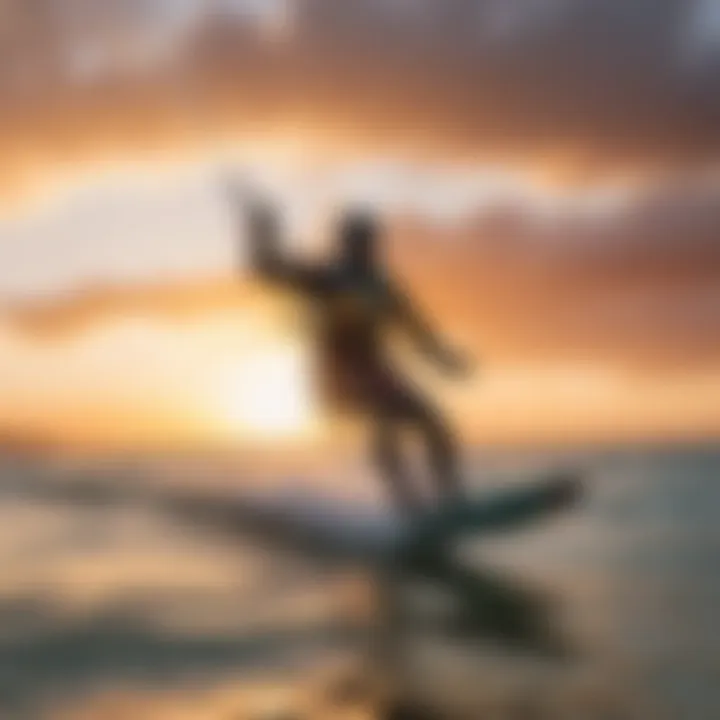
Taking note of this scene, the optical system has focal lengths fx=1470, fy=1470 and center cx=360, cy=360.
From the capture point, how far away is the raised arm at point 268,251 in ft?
4.48

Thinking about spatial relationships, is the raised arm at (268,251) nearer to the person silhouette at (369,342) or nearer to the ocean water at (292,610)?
the person silhouette at (369,342)

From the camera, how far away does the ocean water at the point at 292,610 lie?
4.48 ft

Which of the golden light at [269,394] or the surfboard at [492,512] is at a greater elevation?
the golden light at [269,394]

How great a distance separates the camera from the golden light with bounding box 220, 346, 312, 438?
4.53 feet

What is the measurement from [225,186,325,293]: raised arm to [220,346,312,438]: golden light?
0.07 meters

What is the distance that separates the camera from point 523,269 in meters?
1.42

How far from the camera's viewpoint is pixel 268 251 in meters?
1.38

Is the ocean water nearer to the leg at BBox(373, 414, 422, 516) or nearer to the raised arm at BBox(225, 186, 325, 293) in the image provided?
the leg at BBox(373, 414, 422, 516)

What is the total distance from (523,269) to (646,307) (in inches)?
4.9

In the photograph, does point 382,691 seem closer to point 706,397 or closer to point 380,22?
point 706,397

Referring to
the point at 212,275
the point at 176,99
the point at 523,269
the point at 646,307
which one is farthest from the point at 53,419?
the point at 646,307

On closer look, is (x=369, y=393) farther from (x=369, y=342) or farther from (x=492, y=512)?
(x=492, y=512)

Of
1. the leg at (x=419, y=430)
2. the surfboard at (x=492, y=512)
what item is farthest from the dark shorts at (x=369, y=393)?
the surfboard at (x=492, y=512)

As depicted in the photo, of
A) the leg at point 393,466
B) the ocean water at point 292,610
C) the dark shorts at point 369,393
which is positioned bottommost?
the ocean water at point 292,610
